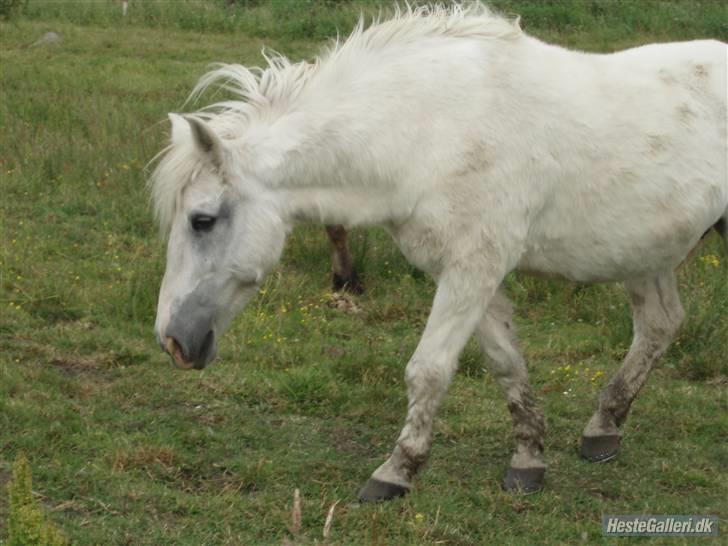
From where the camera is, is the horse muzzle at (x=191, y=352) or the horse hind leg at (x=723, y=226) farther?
the horse hind leg at (x=723, y=226)

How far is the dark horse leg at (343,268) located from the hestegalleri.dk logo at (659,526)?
11.1ft

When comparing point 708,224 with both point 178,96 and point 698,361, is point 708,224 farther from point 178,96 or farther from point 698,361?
point 178,96

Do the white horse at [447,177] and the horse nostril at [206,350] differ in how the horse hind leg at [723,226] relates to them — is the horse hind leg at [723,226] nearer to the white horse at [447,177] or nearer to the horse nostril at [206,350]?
the white horse at [447,177]

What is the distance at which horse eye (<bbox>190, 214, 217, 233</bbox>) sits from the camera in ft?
16.7

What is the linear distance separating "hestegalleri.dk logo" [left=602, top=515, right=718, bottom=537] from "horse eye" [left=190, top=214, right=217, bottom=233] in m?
2.07

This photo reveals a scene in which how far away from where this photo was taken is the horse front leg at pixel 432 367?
16.9 ft

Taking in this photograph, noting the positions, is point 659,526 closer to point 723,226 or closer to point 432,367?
point 432,367

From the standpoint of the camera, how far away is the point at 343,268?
8.25 m

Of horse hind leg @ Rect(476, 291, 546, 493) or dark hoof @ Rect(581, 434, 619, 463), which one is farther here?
dark hoof @ Rect(581, 434, 619, 463)

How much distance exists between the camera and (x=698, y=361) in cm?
722

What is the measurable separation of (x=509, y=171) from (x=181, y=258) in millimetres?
1422

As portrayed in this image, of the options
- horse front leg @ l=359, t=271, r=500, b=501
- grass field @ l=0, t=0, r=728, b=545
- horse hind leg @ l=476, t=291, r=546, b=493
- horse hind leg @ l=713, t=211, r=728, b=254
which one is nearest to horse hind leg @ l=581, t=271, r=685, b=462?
grass field @ l=0, t=0, r=728, b=545

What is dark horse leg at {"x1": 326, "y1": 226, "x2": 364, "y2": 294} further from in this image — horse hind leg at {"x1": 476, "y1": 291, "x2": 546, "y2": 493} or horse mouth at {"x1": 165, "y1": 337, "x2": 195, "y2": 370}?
horse mouth at {"x1": 165, "y1": 337, "x2": 195, "y2": 370}

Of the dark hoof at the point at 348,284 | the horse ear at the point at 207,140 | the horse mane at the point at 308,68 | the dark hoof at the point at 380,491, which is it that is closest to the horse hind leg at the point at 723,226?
the horse mane at the point at 308,68
